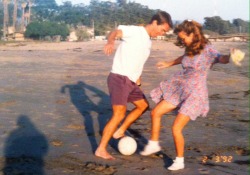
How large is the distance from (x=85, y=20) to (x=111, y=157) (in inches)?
4565

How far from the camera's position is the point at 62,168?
18.4 ft

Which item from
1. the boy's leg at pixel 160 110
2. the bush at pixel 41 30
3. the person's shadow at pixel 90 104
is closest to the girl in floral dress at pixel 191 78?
the boy's leg at pixel 160 110

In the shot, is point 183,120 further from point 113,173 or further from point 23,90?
point 23,90

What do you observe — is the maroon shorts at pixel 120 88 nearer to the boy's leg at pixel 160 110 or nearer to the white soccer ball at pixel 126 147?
the boy's leg at pixel 160 110

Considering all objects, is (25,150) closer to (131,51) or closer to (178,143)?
(131,51)

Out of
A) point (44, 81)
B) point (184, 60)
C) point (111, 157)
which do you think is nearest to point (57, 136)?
point (111, 157)

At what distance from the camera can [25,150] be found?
6.40 meters

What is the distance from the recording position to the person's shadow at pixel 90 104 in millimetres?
7973

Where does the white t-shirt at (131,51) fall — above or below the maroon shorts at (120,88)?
above

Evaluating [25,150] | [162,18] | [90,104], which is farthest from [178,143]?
[90,104]

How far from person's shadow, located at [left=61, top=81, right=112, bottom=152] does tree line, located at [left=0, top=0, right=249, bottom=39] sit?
40391mm

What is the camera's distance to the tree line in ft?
244

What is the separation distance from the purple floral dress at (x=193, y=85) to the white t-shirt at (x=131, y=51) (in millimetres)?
554
